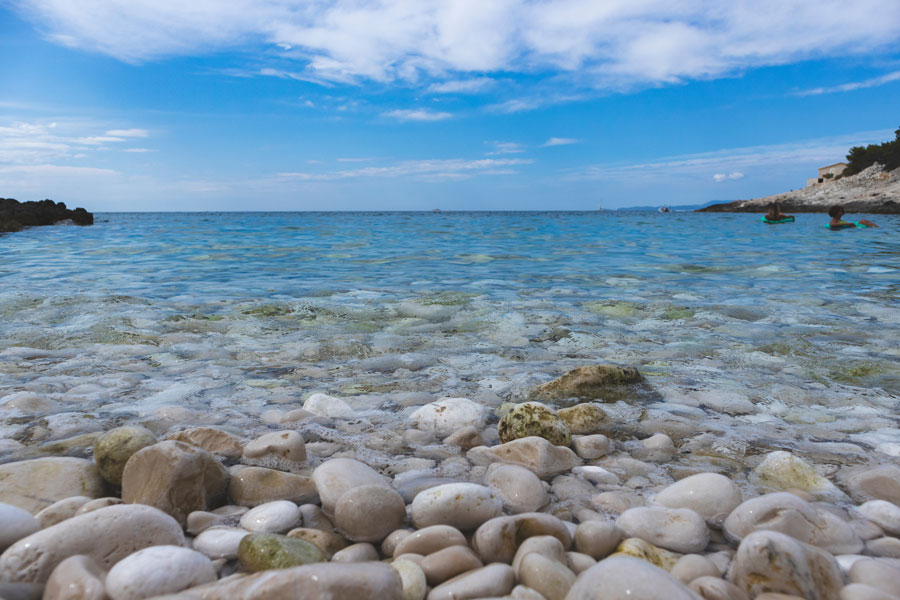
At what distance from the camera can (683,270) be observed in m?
10.0

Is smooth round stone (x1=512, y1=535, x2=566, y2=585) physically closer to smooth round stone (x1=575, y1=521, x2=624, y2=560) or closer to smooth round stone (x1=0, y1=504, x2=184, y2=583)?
smooth round stone (x1=575, y1=521, x2=624, y2=560)

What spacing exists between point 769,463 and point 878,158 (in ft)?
247

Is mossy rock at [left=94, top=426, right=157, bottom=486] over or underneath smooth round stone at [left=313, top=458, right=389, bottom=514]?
over

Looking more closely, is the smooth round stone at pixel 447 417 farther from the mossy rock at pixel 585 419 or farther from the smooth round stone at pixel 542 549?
the smooth round stone at pixel 542 549

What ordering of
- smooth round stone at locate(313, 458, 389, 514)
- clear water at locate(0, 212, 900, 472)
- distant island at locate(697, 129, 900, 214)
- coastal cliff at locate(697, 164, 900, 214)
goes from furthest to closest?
distant island at locate(697, 129, 900, 214) → coastal cliff at locate(697, 164, 900, 214) → clear water at locate(0, 212, 900, 472) → smooth round stone at locate(313, 458, 389, 514)

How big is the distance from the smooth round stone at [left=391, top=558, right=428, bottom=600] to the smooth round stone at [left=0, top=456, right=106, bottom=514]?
1299mm

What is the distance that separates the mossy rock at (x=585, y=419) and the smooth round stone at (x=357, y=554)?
137 centimetres

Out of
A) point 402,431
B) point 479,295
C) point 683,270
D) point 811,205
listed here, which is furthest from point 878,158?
point 402,431

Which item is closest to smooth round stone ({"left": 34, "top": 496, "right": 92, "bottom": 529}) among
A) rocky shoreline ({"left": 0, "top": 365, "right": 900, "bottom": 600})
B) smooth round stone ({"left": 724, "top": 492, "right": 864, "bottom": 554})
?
rocky shoreline ({"left": 0, "top": 365, "right": 900, "bottom": 600})

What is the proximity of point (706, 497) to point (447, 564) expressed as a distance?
1.04m

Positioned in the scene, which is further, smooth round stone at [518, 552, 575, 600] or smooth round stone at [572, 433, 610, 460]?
smooth round stone at [572, 433, 610, 460]

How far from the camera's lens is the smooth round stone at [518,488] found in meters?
2.10

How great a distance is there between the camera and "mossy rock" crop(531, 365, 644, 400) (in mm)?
3412

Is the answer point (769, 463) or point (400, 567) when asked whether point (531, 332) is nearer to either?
point (769, 463)
